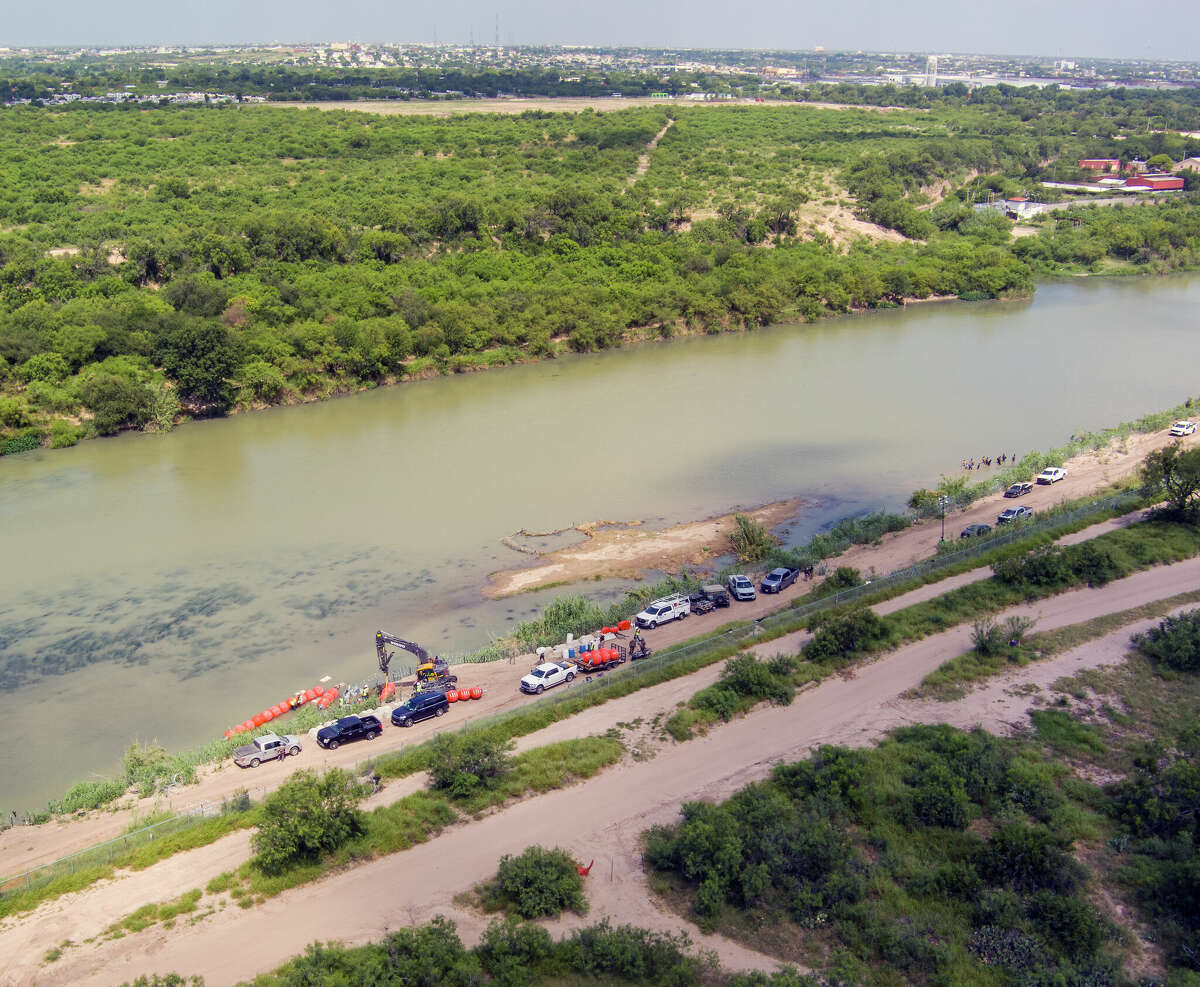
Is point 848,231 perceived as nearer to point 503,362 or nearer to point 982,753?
point 503,362

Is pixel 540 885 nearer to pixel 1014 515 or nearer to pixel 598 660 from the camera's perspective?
pixel 598 660

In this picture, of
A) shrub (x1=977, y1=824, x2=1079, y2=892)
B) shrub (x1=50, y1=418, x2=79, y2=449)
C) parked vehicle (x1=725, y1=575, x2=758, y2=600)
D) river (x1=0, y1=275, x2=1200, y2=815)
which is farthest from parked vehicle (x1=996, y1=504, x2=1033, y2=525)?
shrub (x1=50, y1=418, x2=79, y2=449)

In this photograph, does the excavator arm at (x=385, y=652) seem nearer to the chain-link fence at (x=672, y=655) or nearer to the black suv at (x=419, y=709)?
the chain-link fence at (x=672, y=655)

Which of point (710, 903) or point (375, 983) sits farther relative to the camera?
point (710, 903)

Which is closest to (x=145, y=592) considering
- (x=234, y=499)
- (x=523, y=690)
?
(x=234, y=499)

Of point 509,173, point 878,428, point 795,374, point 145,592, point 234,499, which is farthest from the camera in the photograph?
point 509,173

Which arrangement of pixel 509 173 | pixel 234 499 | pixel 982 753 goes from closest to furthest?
pixel 982 753, pixel 234 499, pixel 509 173
